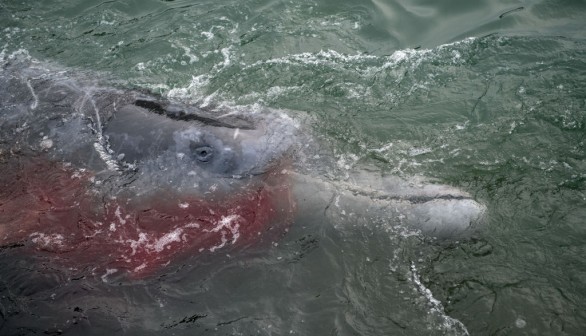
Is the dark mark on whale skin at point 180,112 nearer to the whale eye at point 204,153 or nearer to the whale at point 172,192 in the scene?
the whale at point 172,192

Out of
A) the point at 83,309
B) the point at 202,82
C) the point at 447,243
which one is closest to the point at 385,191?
the point at 447,243

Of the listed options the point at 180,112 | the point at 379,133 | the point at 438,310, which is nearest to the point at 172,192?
the point at 180,112

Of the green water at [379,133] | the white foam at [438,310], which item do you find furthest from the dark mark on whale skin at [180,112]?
the white foam at [438,310]

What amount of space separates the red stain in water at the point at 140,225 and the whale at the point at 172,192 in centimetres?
1

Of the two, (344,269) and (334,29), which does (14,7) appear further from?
(344,269)

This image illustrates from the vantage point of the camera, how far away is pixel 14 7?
11.5 metres

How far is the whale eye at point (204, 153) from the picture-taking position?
21.1 ft

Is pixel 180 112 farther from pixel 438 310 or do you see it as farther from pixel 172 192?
pixel 438 310

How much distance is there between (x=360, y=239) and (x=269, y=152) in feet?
5.43

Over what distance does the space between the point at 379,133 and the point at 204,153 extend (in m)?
2.80

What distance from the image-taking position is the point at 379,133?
7.70 metres

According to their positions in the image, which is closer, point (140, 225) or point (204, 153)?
point (140, 225)

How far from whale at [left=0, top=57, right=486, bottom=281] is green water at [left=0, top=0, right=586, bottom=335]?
291 millimetres

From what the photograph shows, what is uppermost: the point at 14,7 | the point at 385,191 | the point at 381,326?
the point at 14,7
